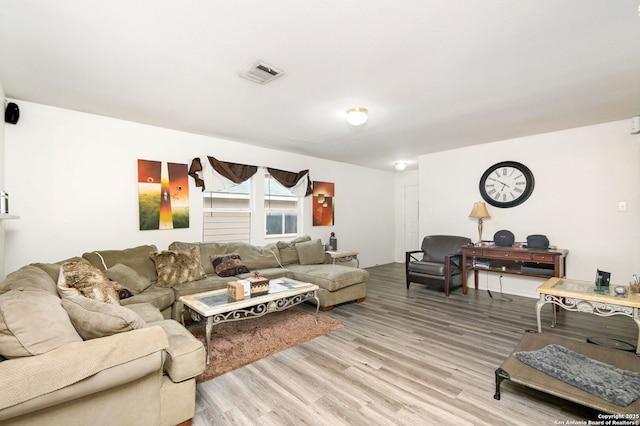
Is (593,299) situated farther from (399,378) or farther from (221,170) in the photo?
(221,170)

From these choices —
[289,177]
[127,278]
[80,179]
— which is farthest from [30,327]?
[289,177]

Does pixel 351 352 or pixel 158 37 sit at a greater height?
pixel 158 37

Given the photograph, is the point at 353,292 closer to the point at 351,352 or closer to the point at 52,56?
the point at 351,352

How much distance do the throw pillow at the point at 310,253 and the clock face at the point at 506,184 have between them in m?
3.02

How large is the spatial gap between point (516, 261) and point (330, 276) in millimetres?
2834

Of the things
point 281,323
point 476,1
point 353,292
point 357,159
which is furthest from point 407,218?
point 476,1

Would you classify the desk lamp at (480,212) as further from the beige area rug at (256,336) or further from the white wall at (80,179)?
the white wall at (80,179)

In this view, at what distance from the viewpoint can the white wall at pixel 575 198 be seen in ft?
12.6

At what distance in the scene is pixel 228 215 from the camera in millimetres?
4746

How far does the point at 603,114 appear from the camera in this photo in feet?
11.8

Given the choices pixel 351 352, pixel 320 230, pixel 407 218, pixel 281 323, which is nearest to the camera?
pixel 351 352

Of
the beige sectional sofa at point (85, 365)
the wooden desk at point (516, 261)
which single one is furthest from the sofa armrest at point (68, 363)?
the wooden desk at point (516, 261)

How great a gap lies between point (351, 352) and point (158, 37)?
2.97 meters

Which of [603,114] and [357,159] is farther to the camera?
[357,159]
